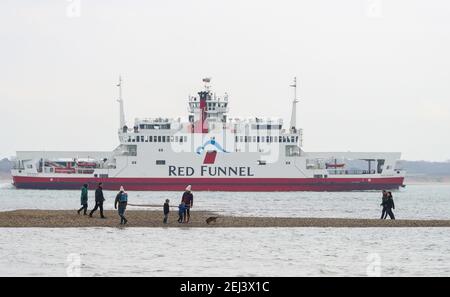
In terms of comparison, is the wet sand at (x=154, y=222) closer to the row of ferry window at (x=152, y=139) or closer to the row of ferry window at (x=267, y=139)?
the row of ferry window at (x=152, y=139)

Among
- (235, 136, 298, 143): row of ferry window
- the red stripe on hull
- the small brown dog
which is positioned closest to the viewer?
the small brown dog

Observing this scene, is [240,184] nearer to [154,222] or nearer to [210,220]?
[154,222]

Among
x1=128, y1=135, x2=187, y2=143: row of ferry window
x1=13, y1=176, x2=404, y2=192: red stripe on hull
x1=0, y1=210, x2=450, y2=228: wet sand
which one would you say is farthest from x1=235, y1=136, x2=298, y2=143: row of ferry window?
x1=0, y1=210, x2=450, y2=228: wet sand

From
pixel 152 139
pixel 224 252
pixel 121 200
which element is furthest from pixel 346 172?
pixel 224 252

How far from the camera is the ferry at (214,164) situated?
88.2 metres

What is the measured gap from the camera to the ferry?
8825 cm

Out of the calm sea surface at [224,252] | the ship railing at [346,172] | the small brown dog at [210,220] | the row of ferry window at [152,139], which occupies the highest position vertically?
the row of ferry window at [152,139]

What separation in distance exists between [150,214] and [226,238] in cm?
1108

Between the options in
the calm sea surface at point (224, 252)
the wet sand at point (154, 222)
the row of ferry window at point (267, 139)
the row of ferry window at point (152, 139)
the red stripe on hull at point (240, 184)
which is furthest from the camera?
the row of ferry window at point (267, 139)

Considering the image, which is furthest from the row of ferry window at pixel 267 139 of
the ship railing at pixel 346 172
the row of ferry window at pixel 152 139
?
the row of ferry window at pixel 152 139

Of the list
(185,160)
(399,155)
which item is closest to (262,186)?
(185,160)

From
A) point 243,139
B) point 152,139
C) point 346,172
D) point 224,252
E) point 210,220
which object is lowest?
point 224,252

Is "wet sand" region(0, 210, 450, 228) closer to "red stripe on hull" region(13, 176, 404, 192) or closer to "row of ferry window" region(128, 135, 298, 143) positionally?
"red stripe on hull" region(13, 176, 404, 192)

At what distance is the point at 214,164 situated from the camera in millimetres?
89000
